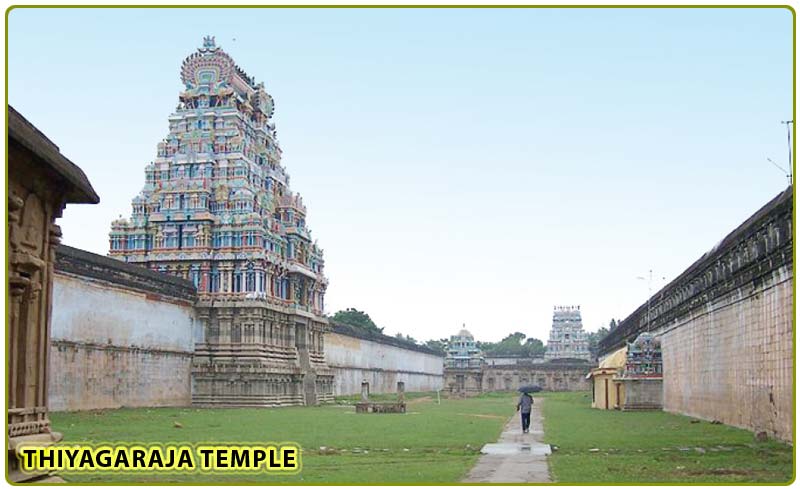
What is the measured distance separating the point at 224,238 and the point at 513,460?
37.2 m

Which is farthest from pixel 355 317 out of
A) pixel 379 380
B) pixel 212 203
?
pixel 212 203

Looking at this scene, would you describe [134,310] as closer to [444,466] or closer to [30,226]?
[444,466]

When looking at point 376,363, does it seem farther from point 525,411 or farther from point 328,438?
point 328,438

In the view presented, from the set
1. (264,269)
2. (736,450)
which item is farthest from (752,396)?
(264,269)

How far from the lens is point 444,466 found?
17.7 metres

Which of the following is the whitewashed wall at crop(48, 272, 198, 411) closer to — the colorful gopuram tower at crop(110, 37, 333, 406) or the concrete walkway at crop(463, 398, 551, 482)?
the colorful gopuram tower at crop(110, 37, 333, 406)

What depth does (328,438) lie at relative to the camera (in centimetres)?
2525

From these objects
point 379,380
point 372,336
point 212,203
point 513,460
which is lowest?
point 513,460

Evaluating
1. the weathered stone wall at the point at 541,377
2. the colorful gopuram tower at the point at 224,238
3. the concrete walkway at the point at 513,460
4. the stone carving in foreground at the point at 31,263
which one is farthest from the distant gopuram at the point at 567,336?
the stone carving in foreground at the point at 31,263

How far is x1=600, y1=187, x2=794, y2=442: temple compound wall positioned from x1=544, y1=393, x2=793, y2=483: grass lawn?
3.19 ft

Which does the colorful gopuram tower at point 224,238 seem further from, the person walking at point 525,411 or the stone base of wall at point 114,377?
the person walking at point 525,411

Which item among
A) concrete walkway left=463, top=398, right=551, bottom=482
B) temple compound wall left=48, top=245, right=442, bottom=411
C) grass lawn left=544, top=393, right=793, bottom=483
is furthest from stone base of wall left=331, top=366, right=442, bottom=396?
concrete walkway left=463, top=398, right=551, bottom=482

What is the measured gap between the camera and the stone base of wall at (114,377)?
3994 centimetres

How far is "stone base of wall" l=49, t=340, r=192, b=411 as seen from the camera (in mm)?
39938
